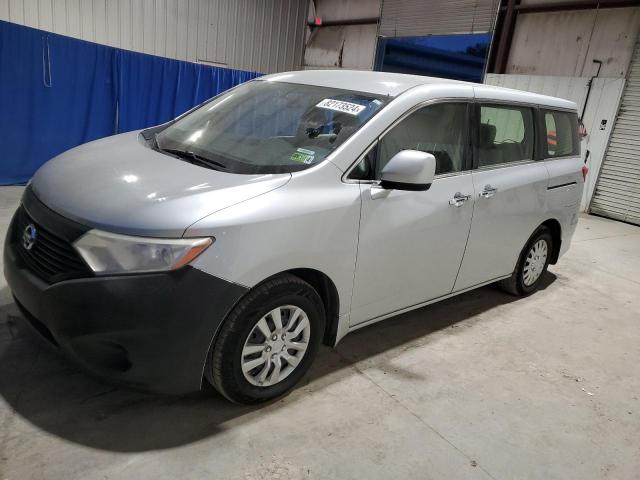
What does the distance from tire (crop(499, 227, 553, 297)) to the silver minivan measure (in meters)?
0.58

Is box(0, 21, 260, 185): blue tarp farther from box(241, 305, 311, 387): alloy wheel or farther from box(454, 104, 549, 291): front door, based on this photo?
box(454, 104, 549, 291): front door

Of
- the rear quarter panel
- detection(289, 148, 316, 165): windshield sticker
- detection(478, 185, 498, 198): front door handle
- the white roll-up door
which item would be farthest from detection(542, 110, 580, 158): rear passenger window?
the white roll-up door

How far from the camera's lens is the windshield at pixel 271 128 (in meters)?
2.41

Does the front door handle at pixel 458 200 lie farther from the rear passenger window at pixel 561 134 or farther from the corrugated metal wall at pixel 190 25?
the corrugated metal wall at pixel 190 25

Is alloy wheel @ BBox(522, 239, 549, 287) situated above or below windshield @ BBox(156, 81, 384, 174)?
→ below

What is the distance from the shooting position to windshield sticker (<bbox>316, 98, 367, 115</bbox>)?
2584 mm

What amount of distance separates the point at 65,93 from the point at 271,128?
5.25 metres

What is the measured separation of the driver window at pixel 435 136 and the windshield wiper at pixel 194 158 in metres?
0.80

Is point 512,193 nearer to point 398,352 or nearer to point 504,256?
point 504,256

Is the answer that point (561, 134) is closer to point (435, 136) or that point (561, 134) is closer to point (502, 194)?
point (502, 194)

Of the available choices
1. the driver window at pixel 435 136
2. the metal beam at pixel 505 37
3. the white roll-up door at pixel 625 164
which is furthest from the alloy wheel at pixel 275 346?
the metal beam at pixel 505 37

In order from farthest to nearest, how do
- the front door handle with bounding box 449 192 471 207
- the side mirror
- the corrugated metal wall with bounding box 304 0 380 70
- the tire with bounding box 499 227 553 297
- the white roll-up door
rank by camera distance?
the corrugated metal wall with bounding box 304 0 380 70
the white roll-up door
the tire with bounding box 499 227 553 297
the front door handle with bounding box 449 192 471 207
the side mirror

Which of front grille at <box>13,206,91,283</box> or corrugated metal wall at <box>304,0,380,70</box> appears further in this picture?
corrugated metal wall at <box>304,0,380,70</box>

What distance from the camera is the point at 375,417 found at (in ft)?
7.93
